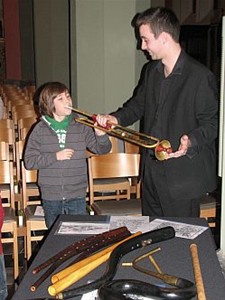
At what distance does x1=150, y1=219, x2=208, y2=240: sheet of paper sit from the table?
26mm

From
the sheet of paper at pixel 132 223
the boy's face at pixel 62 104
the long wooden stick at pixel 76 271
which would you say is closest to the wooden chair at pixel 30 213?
the boy's face at pixel 62 104

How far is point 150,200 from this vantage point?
2.78 meters

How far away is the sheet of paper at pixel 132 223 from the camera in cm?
209

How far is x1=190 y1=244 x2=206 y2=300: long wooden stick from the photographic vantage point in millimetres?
1473

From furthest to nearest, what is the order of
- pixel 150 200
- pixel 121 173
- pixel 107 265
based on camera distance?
pixel 121 173 → pixel 150 200 → pixel 107 265

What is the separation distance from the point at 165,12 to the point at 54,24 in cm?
704

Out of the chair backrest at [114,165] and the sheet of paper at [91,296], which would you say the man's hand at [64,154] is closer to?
the chair backrest at [114,165]

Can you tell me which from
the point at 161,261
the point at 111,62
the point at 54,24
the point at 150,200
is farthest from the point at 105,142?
the point at 54,24

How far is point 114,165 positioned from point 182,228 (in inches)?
72.8

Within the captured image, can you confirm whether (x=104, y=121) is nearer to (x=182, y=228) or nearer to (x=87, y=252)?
(x=182, y=228)

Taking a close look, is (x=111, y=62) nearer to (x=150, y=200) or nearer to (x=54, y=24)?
(x=150, y=200)

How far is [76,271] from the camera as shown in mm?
1609

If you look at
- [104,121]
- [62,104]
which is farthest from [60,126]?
[104,121]

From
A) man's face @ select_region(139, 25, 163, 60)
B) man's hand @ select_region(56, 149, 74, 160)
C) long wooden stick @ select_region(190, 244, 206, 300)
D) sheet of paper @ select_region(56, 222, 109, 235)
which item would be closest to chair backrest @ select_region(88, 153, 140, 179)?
man's hand @ select_region(56, 149, 74, 160)
